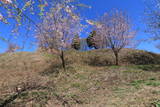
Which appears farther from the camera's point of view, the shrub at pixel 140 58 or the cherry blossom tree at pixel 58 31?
the shrub at pixel 140 58

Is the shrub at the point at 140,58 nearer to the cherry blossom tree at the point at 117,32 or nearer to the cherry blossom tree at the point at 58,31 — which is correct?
the cherry blossom tree at the point at 117,32

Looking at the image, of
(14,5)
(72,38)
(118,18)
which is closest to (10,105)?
(14,5)

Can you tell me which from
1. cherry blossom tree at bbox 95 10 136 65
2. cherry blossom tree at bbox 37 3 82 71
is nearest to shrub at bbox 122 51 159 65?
cherry blossom tree at bbox 95 10 136 65

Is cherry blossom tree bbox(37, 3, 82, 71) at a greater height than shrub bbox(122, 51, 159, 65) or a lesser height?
greater

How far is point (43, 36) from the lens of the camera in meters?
11.5

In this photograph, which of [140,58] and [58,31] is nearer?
[58,31]

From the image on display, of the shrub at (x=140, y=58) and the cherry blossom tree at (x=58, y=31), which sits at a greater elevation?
the cherry blossom tree at (x=58, y=31)

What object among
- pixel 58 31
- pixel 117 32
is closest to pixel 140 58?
pixel 117 32

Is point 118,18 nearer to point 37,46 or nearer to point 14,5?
point 37,46

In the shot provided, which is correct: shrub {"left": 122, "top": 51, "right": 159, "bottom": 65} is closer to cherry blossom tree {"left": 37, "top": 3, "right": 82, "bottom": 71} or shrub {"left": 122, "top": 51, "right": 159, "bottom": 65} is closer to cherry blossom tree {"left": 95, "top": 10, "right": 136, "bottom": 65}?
cherry blossom tree {"left": 95, "top": 10, "right": 136, "bottom": 65}

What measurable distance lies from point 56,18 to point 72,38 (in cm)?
208

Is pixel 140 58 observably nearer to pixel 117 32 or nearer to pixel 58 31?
pixel 117 32

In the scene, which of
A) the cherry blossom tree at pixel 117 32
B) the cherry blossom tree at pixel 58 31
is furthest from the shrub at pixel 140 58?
the cherry blossom tree at pixel 58 31

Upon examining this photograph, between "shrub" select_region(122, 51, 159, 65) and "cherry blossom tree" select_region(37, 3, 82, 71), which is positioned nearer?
"cherry blossom tree" select_region(37, 3, 82, 71)
